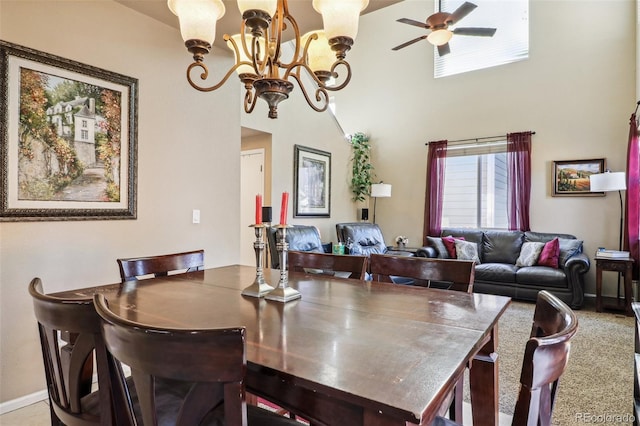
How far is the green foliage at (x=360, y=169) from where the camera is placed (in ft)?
20.8

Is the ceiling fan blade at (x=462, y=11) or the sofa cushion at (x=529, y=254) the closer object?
the ceiling fan blade at (x=462, y=11)

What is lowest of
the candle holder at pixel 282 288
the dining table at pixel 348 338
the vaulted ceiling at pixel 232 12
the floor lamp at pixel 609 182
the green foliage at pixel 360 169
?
the dining table at pixel 348 338

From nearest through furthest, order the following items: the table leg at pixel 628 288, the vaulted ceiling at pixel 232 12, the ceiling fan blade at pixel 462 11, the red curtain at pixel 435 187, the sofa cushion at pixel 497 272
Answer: the vaulted ceiling at pixel 232 12, the ceiling fan blade at pixel 462 11, the table leg at pixel 628 288, the sofa cushion at pixel 497 272, the red curtain at pixel 435 187

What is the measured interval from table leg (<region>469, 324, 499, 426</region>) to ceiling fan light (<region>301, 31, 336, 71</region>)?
163 cm

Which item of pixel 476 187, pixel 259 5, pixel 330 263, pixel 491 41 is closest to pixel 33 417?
pixel 330 263

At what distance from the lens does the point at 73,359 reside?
1.02 meters

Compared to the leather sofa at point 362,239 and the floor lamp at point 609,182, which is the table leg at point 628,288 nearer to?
the floor lamp at point 609,182

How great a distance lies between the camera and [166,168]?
2.83 m

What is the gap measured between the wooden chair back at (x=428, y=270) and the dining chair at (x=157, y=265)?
1.06m

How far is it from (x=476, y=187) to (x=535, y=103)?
1.47m

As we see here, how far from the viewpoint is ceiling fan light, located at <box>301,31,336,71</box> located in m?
2.06

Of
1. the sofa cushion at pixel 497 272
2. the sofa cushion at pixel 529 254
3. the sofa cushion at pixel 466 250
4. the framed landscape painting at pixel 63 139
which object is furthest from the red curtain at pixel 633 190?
the framed landscape painting at pixel 63 139

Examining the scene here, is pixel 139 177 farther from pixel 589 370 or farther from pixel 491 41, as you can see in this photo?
pixel 491 41

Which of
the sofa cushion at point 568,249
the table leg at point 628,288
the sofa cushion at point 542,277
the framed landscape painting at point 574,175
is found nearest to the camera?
the table leg at point 628,288
